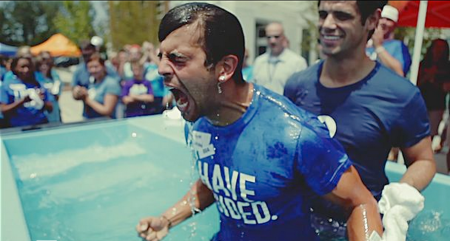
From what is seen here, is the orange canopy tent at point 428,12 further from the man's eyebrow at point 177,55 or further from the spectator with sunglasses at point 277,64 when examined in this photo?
the man's eyebrow at point 177,55

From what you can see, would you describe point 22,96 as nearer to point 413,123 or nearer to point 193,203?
point 193,203

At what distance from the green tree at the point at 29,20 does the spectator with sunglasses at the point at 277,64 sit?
21.4 meters

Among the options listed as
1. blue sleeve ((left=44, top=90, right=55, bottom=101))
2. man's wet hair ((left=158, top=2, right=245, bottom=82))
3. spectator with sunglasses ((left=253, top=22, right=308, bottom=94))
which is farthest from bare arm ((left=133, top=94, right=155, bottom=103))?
man's wet hair ((left=158, top=2, right=245, bottom=82))

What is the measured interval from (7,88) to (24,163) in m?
1.37

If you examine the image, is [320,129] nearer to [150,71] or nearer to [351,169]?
[351,169]

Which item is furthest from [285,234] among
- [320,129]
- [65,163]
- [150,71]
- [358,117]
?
[150,71]

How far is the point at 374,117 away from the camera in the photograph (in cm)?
185

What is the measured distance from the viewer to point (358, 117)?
6.16 feet

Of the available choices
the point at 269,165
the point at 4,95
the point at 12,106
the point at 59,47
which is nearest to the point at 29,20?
the point at 59,47

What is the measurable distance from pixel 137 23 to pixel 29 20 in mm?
12660

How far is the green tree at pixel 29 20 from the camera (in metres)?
24.1

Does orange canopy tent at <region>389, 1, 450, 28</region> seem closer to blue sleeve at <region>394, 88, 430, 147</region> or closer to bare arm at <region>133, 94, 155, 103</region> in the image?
bare arm at <region>133, 94, 155, 103</region>

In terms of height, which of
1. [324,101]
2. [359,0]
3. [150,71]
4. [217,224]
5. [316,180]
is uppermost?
[359,0]

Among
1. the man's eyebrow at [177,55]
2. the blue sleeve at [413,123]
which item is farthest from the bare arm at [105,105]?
the blue sleeve at [413,123]
